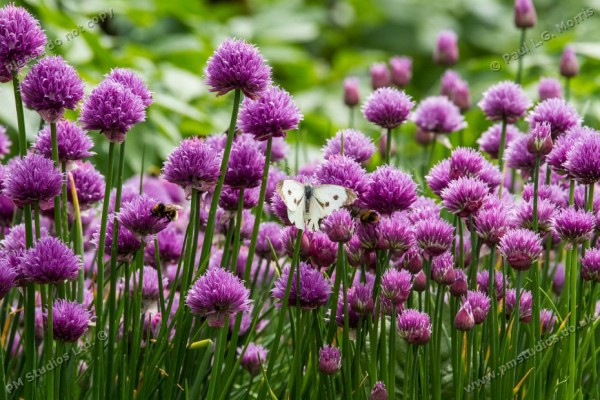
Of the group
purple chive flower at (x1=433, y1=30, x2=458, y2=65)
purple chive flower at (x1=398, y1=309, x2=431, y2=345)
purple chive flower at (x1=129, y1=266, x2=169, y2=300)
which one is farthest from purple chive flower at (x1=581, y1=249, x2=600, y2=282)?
purple chive flower at (x1=433, y1=30, x2=458, y2=65)

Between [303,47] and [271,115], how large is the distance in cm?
616

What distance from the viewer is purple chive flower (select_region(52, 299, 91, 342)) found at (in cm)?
156

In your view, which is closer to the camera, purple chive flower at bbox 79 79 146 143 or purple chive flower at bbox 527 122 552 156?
purple chive flower at bbox 79 79 146 143

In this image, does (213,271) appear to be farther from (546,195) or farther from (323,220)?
(546,195)

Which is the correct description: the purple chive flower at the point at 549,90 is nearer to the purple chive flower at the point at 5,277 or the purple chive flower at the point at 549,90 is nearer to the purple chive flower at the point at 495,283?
the purple chive flower at the point at 495,283

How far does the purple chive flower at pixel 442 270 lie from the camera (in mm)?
1627

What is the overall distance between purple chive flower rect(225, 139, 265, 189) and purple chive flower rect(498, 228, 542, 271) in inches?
19.0

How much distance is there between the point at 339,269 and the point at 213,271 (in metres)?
0.25

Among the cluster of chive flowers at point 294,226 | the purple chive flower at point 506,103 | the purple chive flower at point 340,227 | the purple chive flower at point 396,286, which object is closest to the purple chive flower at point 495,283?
the cluster of chive flowers at point 294,226

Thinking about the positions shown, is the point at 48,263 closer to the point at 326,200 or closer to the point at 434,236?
the point at 326,200

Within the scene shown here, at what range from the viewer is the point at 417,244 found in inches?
64.2

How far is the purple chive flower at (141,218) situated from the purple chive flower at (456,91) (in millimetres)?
1699

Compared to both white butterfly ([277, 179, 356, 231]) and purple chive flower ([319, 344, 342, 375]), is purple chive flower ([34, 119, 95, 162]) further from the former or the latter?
purple chive flower ([319, 344, 342, 375])

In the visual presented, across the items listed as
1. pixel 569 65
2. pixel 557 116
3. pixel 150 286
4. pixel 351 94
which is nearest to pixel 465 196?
pixel 557 116
